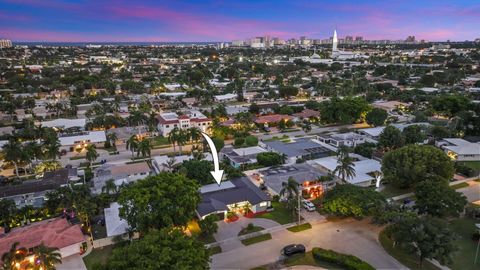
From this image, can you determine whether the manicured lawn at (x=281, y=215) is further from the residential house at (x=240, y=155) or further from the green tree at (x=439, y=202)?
the residential house at (x=240, y=155)

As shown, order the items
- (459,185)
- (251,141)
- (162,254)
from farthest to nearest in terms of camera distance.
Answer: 1. (251,141)
2. (459,185)
3. (162,254)

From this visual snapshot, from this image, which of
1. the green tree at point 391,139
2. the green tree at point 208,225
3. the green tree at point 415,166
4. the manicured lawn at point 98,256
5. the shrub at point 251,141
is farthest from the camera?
the shrub at point 251,141

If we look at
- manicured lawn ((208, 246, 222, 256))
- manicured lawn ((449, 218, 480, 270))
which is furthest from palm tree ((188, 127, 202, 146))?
manicured lawn ((449, 218, 480, 270))

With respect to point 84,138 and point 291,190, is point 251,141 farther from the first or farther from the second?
point 84,138

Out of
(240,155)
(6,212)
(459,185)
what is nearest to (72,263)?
(6,212)

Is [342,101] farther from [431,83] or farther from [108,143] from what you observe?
[431,83]

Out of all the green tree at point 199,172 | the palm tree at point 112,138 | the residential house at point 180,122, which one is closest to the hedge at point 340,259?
the green tree at point 199,172

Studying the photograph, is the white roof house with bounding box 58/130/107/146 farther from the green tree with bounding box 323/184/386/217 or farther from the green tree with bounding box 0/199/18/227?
the green tree with bounding box 323/184/386/217
